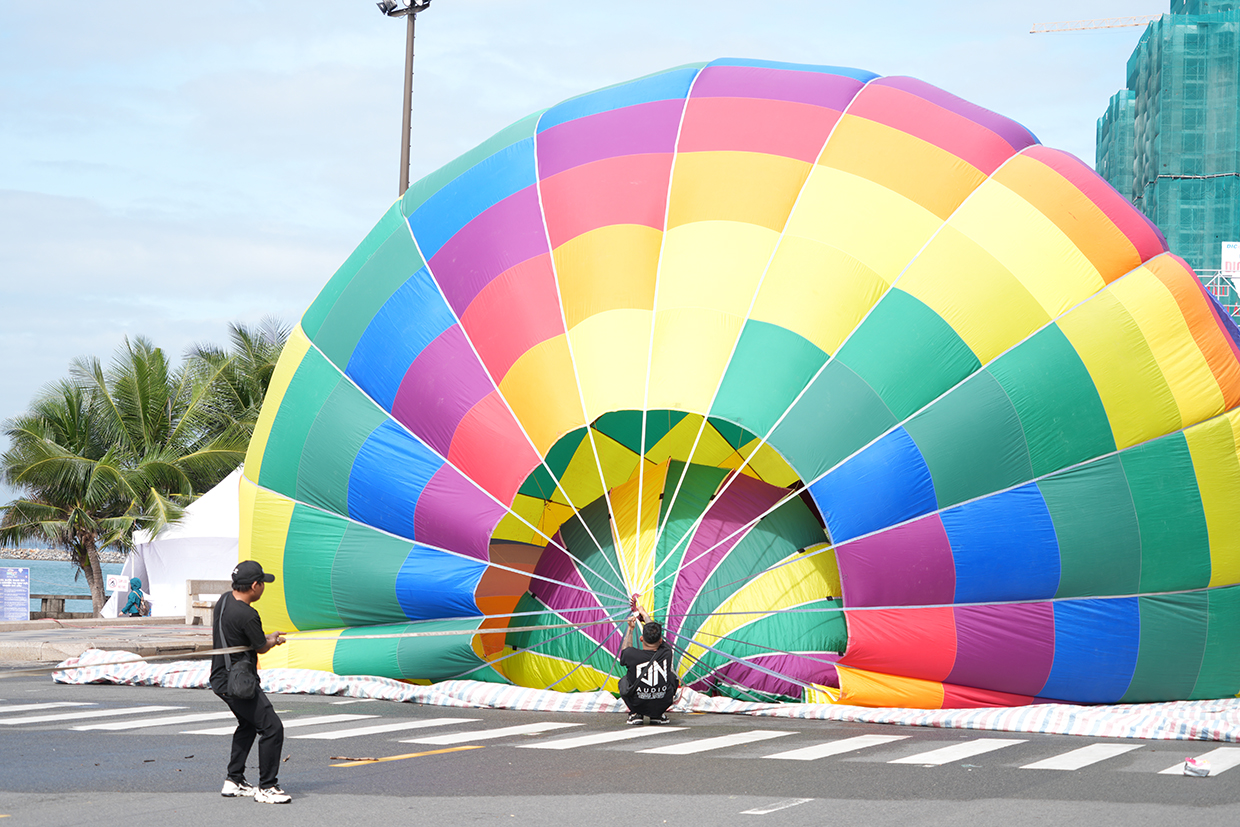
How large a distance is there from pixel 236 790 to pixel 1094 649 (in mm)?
6832

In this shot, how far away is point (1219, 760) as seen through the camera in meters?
8.36

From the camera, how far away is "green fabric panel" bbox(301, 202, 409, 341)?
42.7ft

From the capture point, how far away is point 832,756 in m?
8.38

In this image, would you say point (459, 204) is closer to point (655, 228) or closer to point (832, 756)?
point (655, 228)

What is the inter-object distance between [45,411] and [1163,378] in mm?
28074

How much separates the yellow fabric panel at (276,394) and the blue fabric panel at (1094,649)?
24.4ft

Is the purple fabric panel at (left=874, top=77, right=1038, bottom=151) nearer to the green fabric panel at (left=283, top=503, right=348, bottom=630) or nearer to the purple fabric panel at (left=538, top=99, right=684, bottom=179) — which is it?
the purple fabric panel at (left=538, top=99, right=684, bottom=179)

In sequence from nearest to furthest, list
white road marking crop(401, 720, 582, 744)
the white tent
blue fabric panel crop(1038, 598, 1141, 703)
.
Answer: white road marking crop(401, 720, 582, 744)
blue fabric panel crop(1038, 598, 1141, 703)
the white tent

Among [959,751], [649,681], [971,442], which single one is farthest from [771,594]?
[959,751]

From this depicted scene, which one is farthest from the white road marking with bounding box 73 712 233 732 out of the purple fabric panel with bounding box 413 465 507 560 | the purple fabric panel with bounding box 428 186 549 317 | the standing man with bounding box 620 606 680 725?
the purple fabric panel with bounding box 428 186 549 317

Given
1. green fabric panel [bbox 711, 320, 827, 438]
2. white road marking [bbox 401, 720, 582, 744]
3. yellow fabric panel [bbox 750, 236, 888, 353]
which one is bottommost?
white road marking [bbox 401, 720, 582, 744]

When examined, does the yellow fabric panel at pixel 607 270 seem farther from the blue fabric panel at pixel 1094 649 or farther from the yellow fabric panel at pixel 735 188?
the blue fabric panel at pixel 1094 649

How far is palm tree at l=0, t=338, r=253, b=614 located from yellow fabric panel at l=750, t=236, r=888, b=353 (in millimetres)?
21473

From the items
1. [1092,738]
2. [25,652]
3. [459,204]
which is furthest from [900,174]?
[25,652]
